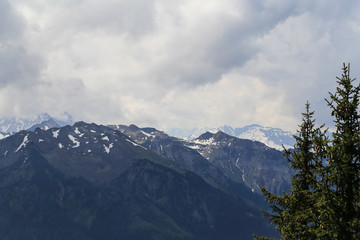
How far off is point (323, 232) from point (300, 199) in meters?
6.10

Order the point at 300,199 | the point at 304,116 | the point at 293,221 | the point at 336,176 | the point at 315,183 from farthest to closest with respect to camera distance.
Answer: the point at 304,116 → the point at 300,199 → the point at 293,221 → the point at 315,183 → the point at 336,176

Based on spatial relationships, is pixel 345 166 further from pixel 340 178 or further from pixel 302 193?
pixel 302 193

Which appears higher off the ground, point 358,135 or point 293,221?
point 358,135

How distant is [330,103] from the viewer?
717 inches

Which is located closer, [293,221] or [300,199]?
[293,221]

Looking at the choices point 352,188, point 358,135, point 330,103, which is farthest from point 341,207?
point 330,103

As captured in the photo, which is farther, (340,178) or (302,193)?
(302,193)

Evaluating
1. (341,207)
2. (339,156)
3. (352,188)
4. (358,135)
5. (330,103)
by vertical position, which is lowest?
(341,207)

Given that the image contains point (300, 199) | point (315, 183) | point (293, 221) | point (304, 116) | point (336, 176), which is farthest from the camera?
point (304, 116)

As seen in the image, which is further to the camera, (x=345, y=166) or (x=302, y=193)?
(x=302, y=193)

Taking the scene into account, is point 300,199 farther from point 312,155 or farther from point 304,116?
point 304,116

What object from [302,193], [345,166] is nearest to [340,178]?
[345,166]

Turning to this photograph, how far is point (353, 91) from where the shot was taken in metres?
18.2

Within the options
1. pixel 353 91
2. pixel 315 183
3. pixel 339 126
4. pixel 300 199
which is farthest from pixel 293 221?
pixel 353 91
